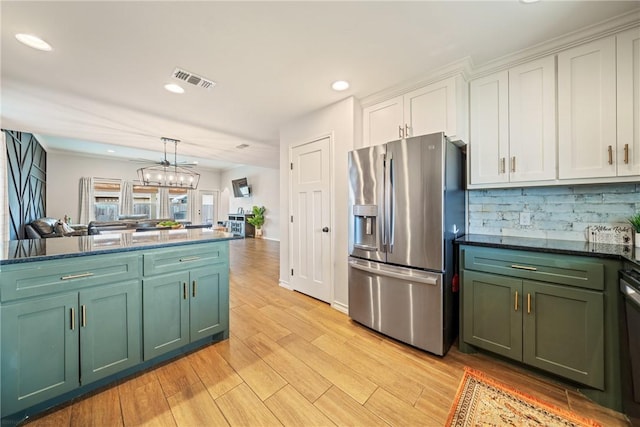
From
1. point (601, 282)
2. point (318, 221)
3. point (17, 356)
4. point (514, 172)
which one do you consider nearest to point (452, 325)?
point (601, 282)

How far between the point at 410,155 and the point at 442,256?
869mm

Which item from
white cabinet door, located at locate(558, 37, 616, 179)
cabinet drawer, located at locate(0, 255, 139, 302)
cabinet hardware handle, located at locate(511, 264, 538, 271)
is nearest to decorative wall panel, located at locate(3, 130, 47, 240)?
cabinet drawer, located at locate(0, 255, 139, 302)

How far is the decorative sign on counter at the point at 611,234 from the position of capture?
5.63ft

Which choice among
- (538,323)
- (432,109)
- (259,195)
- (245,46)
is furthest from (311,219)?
(259,195)

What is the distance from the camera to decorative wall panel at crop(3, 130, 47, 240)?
13.3ft

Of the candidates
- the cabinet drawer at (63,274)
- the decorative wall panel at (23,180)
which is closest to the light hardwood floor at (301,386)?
the cabinet drawer at (63,274)

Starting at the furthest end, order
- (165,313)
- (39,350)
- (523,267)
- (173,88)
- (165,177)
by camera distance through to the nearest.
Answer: (165,177)
(173,88)
(165,313)
(523,267)
(39,350)

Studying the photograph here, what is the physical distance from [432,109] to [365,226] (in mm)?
1275

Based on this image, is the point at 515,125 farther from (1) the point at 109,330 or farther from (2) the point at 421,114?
(1) the point at 109,330

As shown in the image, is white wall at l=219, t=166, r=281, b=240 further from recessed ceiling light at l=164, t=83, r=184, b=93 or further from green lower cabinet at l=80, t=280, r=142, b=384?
green lower cabinet at l=80, t=280, r=142, b=384

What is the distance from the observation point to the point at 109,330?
151 cm

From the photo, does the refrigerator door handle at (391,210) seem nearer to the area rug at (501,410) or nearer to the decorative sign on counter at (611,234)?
the area rug at (501,410)

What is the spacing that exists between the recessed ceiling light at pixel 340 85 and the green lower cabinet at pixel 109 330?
96.9 inches

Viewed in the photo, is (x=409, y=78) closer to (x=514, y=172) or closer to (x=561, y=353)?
(x=514, y=172)
